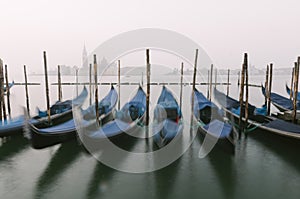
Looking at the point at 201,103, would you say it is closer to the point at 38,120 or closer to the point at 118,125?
the point at 118,125

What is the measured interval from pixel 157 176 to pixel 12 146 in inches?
200

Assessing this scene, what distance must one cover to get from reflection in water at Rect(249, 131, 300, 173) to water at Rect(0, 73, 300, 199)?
0.03m

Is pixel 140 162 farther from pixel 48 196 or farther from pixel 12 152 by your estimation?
pixel 12 152

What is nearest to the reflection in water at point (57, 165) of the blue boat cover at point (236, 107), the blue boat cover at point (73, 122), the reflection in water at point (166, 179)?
the blue boat cover at point (73, 122)

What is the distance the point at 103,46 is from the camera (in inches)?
233

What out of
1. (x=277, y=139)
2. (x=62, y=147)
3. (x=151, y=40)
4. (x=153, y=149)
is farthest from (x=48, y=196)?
(x=277, y=139)

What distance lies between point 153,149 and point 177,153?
2.61 ft

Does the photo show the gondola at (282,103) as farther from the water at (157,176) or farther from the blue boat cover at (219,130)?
the blue boat cover at (219,130)

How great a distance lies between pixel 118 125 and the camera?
7430mm

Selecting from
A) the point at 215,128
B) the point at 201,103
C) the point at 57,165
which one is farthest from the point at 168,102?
the point at 57,165

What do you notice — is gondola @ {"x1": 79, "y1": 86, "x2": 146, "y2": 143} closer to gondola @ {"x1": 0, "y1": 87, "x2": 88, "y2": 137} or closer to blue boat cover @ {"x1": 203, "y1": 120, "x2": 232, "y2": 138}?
gondola @ {"x1": 0, "y1": 87, "x2": 88, "y2": 137}

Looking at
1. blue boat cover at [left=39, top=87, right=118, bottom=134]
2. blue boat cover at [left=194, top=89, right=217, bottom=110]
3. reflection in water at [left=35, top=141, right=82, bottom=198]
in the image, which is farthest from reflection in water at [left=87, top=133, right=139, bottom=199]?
blue boat cover at [left=194, top=89, right=217, bottom=110]

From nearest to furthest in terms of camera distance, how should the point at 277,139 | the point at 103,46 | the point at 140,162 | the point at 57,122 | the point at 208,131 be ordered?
the point at 103,46 → the point at 140,162 → the point at 208,131 → the point at 277,139 → the point at 57,122

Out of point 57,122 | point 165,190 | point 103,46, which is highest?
point 103,46
